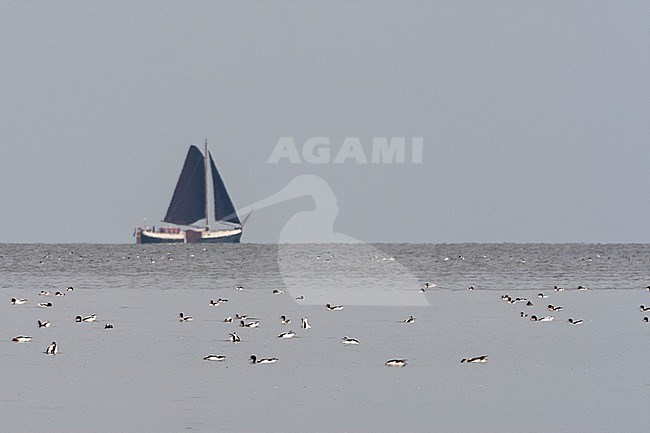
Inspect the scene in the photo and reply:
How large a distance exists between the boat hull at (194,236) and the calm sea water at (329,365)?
105869 millimetres

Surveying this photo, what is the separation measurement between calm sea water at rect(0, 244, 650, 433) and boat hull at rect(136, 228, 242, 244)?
106 metres

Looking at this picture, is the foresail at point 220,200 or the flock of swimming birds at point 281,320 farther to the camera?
the foresail at point 220,200

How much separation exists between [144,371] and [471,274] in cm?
5822

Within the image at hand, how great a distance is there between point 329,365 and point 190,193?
118437mm

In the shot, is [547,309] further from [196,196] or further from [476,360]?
[196,196]

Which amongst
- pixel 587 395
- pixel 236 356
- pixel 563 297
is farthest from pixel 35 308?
pixel 587 395

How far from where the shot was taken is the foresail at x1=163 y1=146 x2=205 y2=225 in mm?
147750

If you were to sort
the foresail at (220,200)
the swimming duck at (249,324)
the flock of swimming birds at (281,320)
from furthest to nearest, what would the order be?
1. the foresail at (220,200)
2. the swimming duck at (249,324)
3. the flock of swimming birds at (281,320)

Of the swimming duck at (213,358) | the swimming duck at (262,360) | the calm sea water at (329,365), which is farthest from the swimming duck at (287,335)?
the swimming duck at (262,360)

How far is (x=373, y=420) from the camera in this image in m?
24.1

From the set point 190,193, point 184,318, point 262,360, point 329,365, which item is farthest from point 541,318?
point 190,193

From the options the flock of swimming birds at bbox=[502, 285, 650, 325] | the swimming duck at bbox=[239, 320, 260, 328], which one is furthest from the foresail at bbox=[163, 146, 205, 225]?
the swimming duck at bbox=[239, 320, 260, 328]

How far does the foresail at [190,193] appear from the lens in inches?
5817

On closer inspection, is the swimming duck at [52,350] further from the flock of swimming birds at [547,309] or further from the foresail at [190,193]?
the foresail at [190,193]
